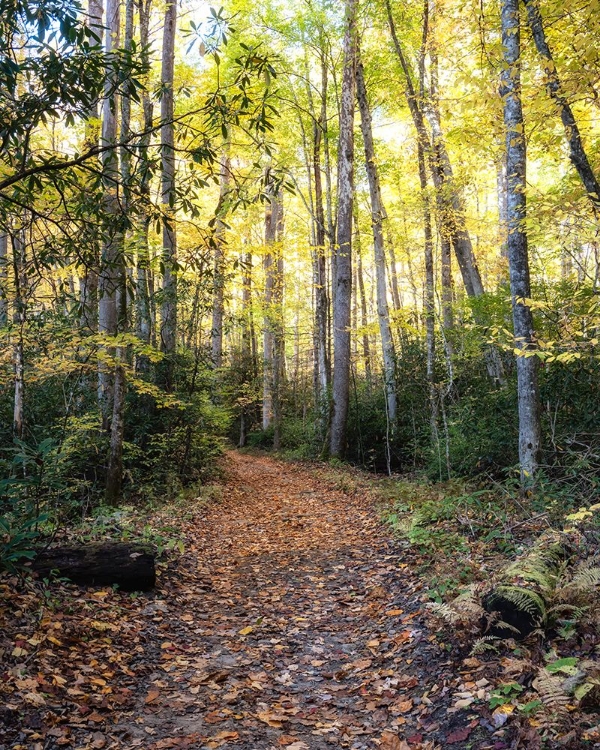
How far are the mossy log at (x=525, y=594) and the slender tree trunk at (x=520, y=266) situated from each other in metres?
2.28

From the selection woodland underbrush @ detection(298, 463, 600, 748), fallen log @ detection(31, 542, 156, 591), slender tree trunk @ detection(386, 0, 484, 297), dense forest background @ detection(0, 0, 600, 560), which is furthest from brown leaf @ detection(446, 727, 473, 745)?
slender tree trunk @ detection(386, 0, 484, 297)

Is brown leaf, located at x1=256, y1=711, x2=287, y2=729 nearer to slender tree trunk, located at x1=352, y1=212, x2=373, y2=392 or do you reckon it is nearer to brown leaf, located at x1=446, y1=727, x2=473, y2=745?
brown leaf, located at x1=446, y1=727, x2=473, y2=745

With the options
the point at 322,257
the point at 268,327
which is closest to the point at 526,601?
the point at 322,257

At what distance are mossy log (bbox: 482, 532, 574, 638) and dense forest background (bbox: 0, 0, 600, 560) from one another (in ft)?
4.94

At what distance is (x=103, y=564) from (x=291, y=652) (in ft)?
7.16

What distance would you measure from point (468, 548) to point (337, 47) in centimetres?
1656

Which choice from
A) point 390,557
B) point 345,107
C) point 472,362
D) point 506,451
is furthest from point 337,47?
point 390,557

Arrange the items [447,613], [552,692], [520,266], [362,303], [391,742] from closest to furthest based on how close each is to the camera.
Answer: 1. [552,692]
2. [391,742]
3. [447,613]
4. [520,266]
5. [362,303]

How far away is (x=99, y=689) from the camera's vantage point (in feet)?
12.7

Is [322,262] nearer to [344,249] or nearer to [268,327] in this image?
[344,249]

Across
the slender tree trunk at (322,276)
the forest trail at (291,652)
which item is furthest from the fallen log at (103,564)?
the slender tree trunk at (322,276)

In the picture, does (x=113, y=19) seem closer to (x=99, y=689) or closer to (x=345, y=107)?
(x=345, y=107)

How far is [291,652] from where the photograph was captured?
475cm

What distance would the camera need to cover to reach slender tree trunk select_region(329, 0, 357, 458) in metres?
14.1
